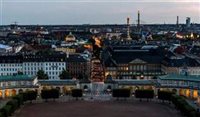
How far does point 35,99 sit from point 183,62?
4435 centimetres

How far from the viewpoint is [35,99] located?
8606 cm

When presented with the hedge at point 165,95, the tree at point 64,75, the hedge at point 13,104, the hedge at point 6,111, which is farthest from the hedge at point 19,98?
the tree at point 64,75

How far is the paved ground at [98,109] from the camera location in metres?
73.4

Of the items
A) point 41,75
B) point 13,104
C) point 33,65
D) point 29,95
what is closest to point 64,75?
point 41,75

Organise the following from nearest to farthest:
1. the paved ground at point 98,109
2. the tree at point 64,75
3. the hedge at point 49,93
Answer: the paved ground at point 98,109 < the hedge at point 49,93 < the tree at point 64,75

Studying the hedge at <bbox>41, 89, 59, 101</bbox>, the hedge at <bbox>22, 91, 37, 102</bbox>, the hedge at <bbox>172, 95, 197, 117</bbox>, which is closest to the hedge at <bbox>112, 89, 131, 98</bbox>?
the hedge at <bbox>41, 89, 59, 101</bbox>

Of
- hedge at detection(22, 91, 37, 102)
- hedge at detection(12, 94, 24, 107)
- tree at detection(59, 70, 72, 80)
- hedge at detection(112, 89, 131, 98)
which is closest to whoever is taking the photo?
hedge at detection(12, 94, 24, 107)

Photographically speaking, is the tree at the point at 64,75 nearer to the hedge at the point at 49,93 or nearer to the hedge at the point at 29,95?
the hedge at the point at 49,93

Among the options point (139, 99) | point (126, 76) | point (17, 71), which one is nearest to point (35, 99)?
point (139, 99)

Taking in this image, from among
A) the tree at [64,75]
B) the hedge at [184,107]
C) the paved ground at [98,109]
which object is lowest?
the paved ground at [98,109]

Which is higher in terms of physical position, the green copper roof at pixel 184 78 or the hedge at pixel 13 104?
the green copper roof at pixel 184 78

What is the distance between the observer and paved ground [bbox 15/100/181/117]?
73438 mm

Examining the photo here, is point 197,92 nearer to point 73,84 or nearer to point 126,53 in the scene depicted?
point 73,84

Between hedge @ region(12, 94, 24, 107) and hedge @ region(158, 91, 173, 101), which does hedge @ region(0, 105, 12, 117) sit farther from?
hedge @ region(158, 91, 173, 101)
